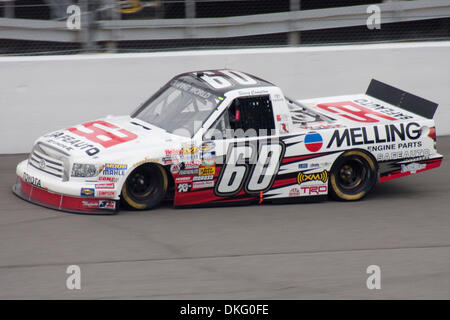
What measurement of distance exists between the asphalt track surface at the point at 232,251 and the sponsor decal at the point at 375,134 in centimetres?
75

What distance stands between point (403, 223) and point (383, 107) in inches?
82.0

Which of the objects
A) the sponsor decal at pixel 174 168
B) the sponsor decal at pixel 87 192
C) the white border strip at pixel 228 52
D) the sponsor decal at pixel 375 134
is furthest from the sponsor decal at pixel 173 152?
the white border strip at pixel 228 52

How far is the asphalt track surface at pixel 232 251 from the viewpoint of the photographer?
5.93 m

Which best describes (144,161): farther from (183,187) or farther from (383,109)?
(383,109)

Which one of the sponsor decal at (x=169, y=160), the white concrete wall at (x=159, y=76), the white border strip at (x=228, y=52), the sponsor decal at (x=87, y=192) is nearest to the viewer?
the sponsor decal at (x=87, y=192)

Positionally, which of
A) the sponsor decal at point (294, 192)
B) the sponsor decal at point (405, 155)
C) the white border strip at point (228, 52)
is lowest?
the sponsor decal at point (294, 192)

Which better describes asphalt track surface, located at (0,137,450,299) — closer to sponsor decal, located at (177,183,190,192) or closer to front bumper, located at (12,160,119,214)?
front bumper, located at (12,160,119,214)

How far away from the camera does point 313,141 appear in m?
8.43

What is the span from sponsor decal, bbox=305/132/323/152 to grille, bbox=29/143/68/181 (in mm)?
2725

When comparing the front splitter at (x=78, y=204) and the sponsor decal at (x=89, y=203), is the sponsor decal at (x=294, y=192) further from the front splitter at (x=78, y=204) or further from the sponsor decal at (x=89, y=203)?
the sponsor decal at (x=89, y=203)

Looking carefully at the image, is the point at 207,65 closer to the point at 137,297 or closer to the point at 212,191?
the point at 212,191

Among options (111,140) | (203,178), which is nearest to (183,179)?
(203,178)

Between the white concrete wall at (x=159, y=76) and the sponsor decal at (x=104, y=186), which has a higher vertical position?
the white concrete wall at (x=159, y=76)

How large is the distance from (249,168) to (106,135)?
5.35 ft
